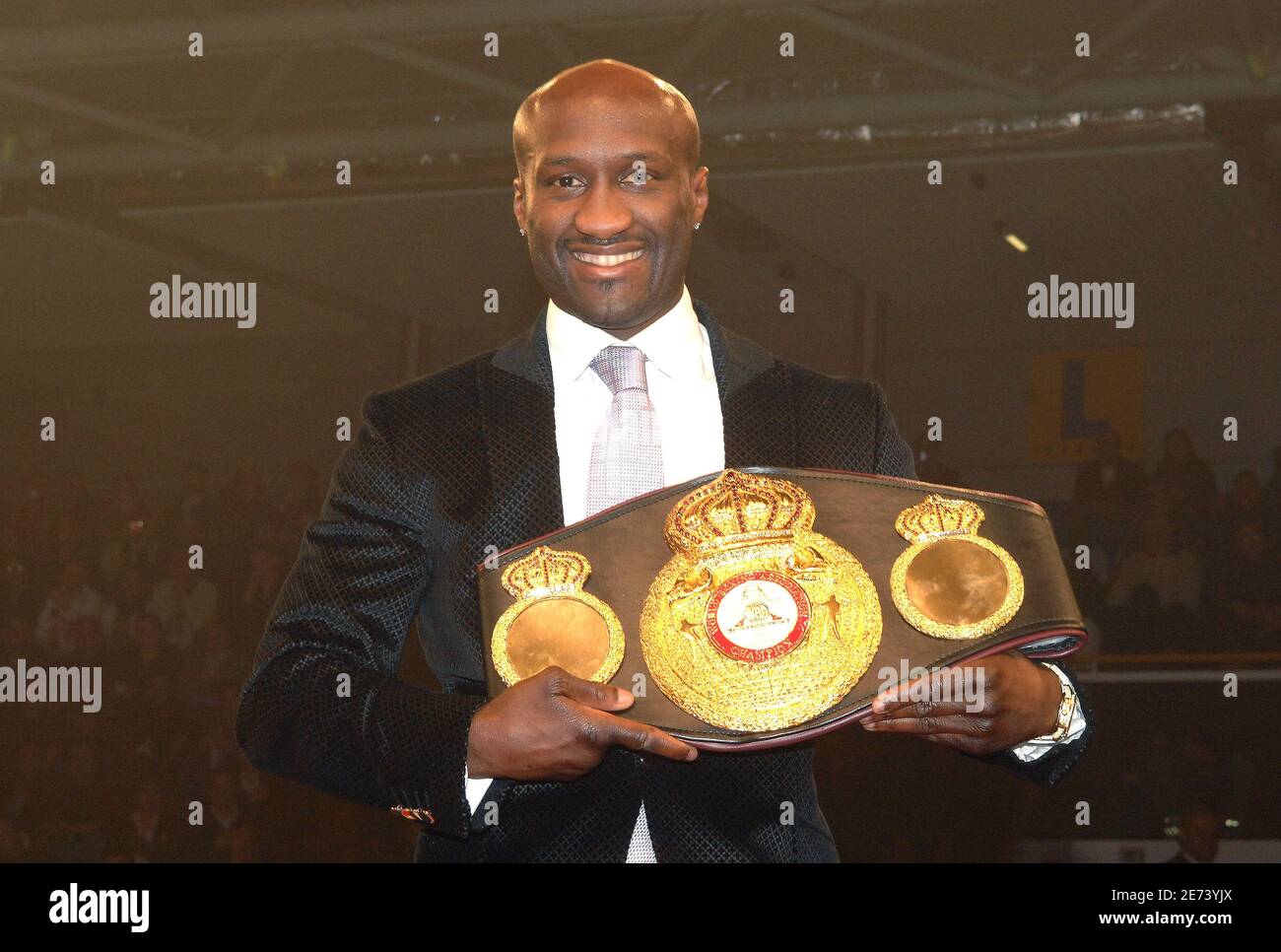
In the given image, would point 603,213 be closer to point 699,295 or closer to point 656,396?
point 656,396

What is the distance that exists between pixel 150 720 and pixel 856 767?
2358mm

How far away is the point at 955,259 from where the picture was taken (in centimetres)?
526

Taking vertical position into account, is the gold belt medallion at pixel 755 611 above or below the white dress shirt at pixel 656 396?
below

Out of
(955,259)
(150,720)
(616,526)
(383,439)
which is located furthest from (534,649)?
(955,259)

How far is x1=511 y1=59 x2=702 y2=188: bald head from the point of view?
114cm

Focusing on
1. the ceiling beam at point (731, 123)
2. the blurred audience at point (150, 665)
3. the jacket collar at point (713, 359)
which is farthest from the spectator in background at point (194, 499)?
the jacket collar at point (713, 359)

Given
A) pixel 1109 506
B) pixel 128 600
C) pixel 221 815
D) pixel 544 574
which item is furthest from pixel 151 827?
pixel 544 574

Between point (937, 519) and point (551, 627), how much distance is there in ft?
0.96

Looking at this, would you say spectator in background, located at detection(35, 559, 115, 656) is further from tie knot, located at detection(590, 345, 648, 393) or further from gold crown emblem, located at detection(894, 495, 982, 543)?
gold crown emblem, located at detection(894, 495, 982, 543)

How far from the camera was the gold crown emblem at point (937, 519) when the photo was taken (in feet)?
3.48

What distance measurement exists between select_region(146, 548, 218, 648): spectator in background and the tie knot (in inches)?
158

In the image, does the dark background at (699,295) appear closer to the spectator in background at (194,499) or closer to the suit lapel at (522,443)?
the spectator in background at (194,499)

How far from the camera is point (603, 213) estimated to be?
114cm

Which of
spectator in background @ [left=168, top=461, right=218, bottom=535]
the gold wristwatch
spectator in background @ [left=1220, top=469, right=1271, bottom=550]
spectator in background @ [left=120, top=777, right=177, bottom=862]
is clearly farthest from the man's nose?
spectator in background @ [left=168, top=461, right=218, bottom=535]
